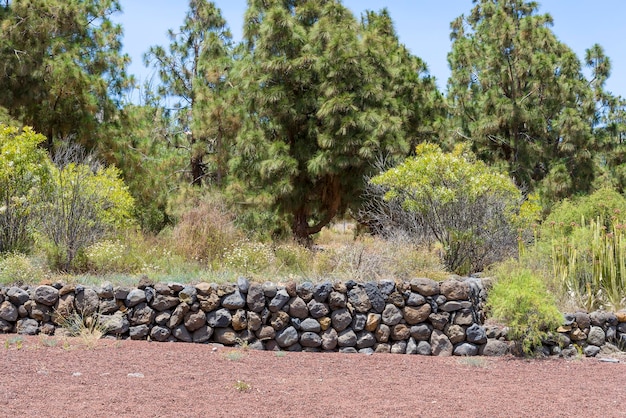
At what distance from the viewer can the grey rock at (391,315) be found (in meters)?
7.93

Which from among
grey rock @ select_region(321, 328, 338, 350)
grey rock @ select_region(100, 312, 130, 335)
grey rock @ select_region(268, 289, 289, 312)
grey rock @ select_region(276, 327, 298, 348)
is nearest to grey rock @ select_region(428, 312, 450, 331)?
grey rock @ select_region(321, 328, 338, 350)

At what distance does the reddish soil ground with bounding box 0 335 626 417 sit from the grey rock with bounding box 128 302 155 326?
0.96ft

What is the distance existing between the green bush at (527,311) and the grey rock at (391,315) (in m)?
1.14

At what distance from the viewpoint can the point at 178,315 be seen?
798 centimetres

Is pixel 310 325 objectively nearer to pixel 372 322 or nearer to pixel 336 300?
pixel 336 300

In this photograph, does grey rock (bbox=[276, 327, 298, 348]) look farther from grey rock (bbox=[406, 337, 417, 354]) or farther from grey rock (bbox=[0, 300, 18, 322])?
grey rock (bbox=[0, 300, 18, 322])

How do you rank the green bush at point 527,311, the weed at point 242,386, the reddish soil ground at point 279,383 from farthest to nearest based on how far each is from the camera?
the green bush at point 527,311, the weed at point 242,386, the reddish soil ground at point 279,383

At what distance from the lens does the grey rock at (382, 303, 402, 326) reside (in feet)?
26.0

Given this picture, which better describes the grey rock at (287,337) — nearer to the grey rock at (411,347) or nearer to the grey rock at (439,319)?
the grey rock at (411,347)

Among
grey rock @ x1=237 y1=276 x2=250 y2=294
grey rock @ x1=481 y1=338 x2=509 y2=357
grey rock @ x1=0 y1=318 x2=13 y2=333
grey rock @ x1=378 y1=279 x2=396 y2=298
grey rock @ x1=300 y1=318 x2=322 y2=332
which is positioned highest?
grey rock @ x1=378 y1=279 x2=396 y2=298

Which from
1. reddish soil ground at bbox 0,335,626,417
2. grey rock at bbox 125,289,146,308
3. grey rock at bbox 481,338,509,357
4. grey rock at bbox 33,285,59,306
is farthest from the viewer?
grey rock at bbox 33,285,59,306

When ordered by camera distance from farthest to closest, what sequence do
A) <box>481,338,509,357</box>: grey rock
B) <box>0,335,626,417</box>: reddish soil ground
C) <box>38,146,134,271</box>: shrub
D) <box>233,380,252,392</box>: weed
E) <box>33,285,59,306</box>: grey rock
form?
<box>38,146,134,271</box>: shrub < <box>33,285,59,306</box>: grey rock < <box>481,338,509,357</box>: grey rock < <box>233,380,252,392</box>: weed < <box>0,335,626,417</box>: reddish soil ground

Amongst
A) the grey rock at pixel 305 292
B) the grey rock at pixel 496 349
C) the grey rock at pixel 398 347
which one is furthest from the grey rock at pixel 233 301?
the grey rock at pixel 496 349

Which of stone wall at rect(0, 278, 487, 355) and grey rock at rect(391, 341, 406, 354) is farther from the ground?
stone wall at rect(0, 278, 487, 355)
